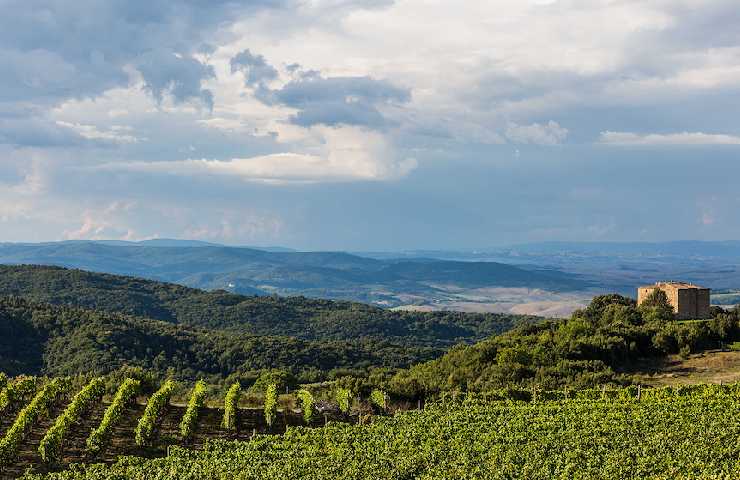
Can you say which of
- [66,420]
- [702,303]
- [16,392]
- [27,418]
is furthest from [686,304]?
[27,418]

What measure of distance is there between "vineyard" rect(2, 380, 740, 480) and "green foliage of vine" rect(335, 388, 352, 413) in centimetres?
39

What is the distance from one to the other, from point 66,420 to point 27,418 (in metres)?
2.12

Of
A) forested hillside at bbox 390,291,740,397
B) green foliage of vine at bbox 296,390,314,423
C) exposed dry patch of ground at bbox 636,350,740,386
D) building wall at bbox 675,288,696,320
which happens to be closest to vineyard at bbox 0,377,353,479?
green foliage of vine at bbox 296,390,314,423

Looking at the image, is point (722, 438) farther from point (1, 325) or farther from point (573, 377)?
point (1, 325)

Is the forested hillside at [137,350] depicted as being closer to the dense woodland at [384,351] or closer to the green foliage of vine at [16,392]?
the dense woodland at [384,351]

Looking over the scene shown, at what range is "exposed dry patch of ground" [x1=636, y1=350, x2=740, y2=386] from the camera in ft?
186

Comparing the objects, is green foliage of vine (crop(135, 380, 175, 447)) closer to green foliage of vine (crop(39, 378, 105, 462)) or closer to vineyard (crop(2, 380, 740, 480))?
vineyard (crop(2, 380, 740, 480))

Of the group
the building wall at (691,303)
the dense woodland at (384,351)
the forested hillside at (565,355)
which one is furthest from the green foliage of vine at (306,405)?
the building wall at (691,303)

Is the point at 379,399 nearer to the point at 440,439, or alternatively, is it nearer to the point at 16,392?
the point at 440,439

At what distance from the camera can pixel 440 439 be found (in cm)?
3931

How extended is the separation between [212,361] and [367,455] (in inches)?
3081

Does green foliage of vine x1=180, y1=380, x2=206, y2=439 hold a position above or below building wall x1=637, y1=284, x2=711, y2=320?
below

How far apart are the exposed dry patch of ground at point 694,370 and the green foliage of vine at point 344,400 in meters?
23.5

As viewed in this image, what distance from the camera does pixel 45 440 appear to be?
38625 mm
